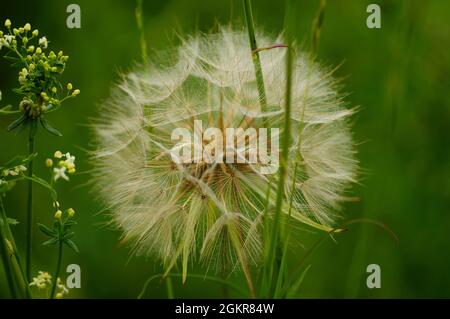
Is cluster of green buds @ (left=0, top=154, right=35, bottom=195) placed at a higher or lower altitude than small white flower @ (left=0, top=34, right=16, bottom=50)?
lower

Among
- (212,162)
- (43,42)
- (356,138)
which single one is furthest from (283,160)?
(356,138)

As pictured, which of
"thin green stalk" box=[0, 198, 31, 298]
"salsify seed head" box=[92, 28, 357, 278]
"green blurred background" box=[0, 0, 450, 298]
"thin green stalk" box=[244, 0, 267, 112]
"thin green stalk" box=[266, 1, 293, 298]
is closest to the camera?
"thin green stalk" box=[266, 1, 293, 298]

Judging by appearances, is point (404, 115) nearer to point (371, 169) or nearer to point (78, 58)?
point (371, 169)

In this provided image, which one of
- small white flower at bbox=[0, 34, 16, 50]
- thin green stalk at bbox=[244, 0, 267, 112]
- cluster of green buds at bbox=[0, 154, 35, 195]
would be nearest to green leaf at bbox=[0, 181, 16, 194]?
cluster of green buds at bbox=[0, 154, 35, 195]

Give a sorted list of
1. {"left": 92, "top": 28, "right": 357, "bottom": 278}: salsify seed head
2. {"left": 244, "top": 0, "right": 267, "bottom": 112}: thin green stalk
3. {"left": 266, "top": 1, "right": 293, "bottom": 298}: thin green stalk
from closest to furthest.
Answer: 1. {"left": 266, "top": 1, "right": 293, "bottom": 298}: thin green stalk
2. {"left": 244, "top": 0, "right": 267, "bottom": 112}: thin green stalk
3. {"left": 92, "top": 28, "right": 357, "bottom": 278}: salsify seed head

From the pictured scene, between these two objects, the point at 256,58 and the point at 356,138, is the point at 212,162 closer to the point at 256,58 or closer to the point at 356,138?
the point at 256,58

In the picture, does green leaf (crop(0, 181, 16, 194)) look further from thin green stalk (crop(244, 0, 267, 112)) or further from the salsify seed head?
thin green stalk (crop(244, 0, 267, 112))

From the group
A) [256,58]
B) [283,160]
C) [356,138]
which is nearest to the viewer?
[283,160]
